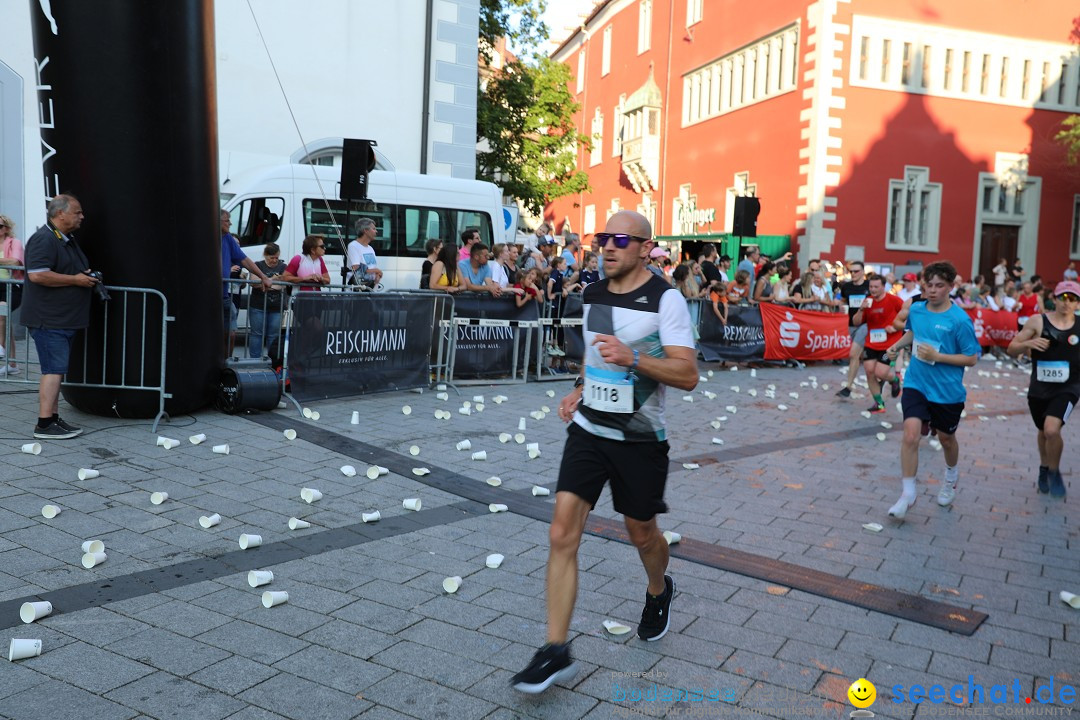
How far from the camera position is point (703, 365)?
1561 centimetres

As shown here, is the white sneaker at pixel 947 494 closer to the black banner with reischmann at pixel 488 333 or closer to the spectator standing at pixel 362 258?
the black banner with reischmann at pixel 488 333

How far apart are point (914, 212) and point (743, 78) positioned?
23.8 feet

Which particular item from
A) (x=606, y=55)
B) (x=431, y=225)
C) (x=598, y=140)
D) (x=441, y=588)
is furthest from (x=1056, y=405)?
(x=606, y=55)

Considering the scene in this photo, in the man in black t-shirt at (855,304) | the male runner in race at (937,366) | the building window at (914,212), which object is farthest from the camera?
the building window at (914,212)

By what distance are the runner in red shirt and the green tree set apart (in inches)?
761

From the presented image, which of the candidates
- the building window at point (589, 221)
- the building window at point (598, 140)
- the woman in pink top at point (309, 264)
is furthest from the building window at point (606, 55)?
the woman in pink top at point (309, 264)

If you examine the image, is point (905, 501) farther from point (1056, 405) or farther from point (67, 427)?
point (67, 427)

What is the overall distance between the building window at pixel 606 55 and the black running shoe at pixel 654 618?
4413 cm

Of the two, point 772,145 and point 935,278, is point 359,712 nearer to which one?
point 935,278

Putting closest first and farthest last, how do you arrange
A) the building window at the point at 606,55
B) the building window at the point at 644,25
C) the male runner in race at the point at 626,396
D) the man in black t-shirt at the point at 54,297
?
the male runner in race at the point at 626,396 < the man in black t-shirt at the point at 54,297 < the building window at the point at 644,25 < the building window at the point at 606,55

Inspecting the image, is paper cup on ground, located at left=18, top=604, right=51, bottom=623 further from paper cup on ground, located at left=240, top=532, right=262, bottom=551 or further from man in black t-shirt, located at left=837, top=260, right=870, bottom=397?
man in black t-shirt, located at left=837, top=260, right=870, bottom=397

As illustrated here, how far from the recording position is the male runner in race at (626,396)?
366 centimetres

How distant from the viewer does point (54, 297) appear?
7168mm

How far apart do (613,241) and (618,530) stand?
2405mm
